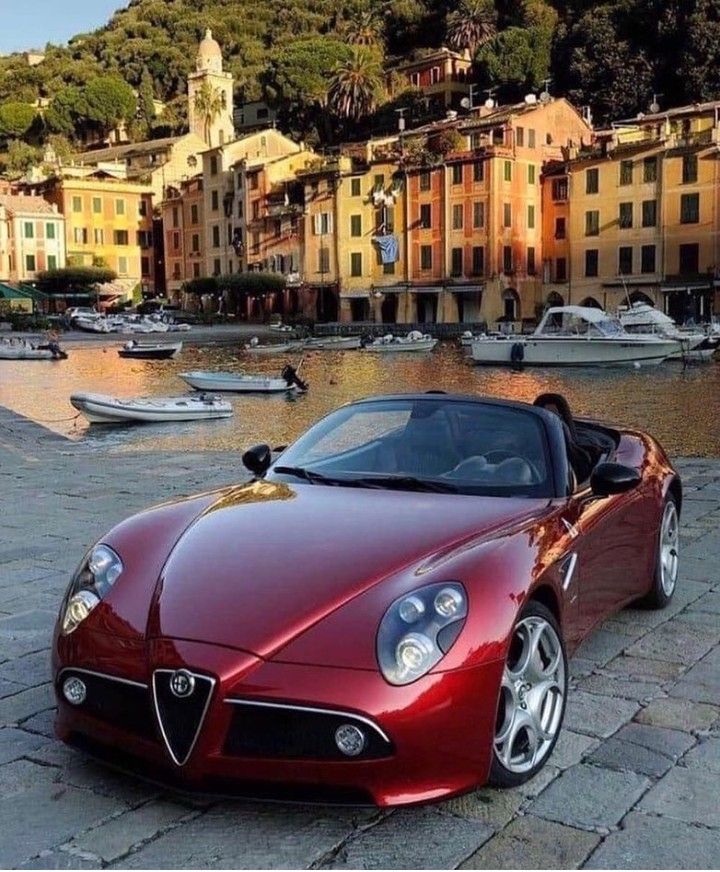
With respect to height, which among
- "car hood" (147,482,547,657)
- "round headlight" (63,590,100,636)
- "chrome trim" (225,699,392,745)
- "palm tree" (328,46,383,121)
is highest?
"palm tree" (328,46,383,121)

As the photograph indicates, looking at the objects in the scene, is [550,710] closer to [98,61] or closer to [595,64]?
[595,64]

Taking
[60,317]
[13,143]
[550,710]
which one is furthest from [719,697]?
[13,143]

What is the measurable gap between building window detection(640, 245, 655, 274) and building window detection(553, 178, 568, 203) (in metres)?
7.66

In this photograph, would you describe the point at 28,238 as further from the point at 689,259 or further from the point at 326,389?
the point at 326,389

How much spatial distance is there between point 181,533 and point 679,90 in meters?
81.8

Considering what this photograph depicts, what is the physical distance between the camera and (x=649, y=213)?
210ft

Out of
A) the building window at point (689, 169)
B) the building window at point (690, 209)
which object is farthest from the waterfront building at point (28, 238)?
the building window at point (689, 169)

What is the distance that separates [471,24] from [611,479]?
104 meters

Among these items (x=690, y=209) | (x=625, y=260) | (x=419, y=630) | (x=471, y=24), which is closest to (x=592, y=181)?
(x=625, y=260)

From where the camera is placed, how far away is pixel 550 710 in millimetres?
3988

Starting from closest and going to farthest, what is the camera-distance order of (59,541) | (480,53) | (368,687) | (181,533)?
(368,687) < (181,533) < (59,541) < (480,53)

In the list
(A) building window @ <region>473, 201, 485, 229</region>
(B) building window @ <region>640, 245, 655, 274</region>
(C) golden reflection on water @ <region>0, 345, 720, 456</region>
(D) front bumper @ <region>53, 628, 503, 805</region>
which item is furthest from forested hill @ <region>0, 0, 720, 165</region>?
(D) front bumper @ <region>53, 628, 503, 805</region>

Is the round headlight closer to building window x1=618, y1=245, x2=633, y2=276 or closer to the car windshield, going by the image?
the car windshield

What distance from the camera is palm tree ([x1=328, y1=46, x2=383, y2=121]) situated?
93562 mm
